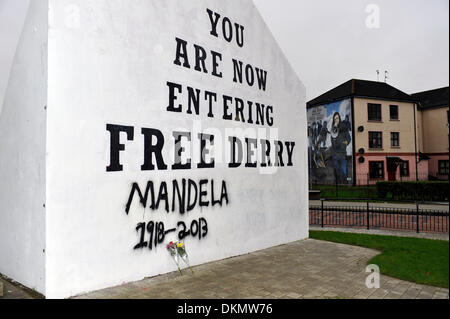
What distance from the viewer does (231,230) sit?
27.5ft

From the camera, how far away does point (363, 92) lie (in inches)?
1323

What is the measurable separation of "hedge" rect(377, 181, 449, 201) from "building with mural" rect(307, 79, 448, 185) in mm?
10426

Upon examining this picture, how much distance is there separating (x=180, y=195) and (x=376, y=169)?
31.2 meters

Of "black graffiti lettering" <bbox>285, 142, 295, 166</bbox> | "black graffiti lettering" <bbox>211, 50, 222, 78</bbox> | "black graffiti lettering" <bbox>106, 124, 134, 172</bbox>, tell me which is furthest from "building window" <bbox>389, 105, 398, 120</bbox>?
"black graffiti lettering" <bbox>106, 124, 134, 172</bbox>

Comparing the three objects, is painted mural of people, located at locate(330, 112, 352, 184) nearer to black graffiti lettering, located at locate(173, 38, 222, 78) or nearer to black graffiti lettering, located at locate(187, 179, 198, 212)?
black graffiti lettering, located at locate(173, 38, 222, 78)

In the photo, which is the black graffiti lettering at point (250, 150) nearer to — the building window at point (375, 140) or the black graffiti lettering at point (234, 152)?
the black graffiti lettering at point (234, 152)

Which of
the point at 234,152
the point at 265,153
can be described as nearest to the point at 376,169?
the point at 265,153

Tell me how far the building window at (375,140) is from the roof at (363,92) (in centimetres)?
380

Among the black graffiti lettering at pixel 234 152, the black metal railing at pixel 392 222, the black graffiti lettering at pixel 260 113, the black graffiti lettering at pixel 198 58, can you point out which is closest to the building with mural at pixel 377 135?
the black metal railing at pixel 392 222

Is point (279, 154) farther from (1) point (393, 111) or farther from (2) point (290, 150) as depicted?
(1) point (393, 111)

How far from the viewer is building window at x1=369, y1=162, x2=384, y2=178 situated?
3309cm

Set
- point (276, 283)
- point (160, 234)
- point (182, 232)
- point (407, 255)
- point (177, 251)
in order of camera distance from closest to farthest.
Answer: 1. point (276, 283)
2. point (160, 234)
3. point (177, 251)
4. point (182, 232)
5. point (407, 255)

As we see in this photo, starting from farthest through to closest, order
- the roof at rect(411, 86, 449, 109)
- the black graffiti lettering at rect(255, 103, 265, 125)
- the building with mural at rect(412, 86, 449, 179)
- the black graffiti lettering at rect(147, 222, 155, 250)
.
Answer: the roof at rect(411, 86, 449, 109)
the building with mural at rect(412, 86, 449, 179)
the black graffiti lettering at rect(255, 103, 265, 125)
the black graffiti lettering at rect(147, 222, 155, 250)
